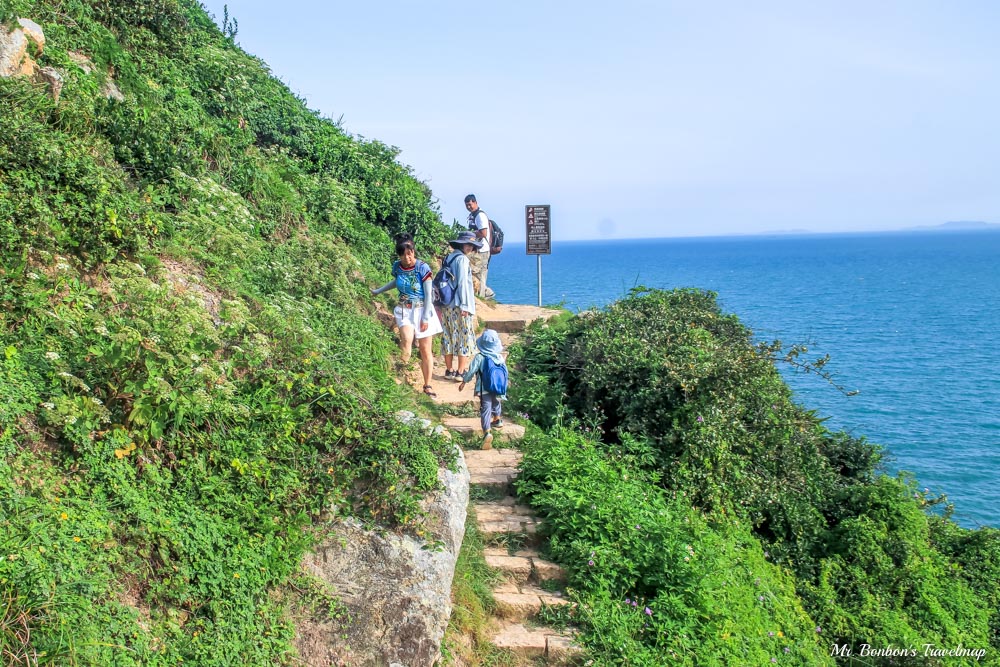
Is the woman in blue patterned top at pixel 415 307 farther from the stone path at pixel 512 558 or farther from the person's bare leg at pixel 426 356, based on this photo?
the stone path at pixel 512 558

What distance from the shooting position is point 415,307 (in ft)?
→ 29.7

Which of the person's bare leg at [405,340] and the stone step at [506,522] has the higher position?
the person's bare leg at [405,340]

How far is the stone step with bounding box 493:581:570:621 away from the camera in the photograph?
6133 millimetres

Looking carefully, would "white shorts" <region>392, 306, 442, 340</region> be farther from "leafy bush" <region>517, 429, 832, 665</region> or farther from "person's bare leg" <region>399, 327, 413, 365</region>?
"leafy bush" <region>517, 429, 832, 665</region>

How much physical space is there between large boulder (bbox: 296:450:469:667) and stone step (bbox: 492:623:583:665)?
0.69 m

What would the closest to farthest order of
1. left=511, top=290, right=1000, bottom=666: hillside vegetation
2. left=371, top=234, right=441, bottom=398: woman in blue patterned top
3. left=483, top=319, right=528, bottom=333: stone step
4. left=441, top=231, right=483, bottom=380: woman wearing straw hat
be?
left=511, top=290, right=1000, bottom=666: hillside vegetation < left=371, top=234, right=441, bottom=398: woman in blue patterned top < left=441, top=231, right=483, bottom=380: woman wearing straw hat < left=483, top=319, right=528, bottom=333: stone step

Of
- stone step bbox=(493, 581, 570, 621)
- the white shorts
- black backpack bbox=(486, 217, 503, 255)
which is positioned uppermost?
black backpack bbox=(486, 217, 503, 255)

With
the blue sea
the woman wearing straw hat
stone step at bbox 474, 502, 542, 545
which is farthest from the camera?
the blue sea

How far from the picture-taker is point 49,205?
593cm

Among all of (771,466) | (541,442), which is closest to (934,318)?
(771,466)

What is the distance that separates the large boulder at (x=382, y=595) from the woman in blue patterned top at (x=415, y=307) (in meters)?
3.59

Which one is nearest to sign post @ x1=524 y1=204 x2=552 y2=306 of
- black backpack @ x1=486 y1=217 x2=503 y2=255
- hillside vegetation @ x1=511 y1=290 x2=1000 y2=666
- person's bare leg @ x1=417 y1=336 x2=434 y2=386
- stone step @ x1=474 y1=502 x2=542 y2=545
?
black backpack @ x1=486 y1=217 x2=503 y2=255

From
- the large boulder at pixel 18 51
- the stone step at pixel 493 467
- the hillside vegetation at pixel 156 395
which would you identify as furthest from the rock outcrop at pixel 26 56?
the stone step at pixel 493 467

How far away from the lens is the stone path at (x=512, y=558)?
581cm
